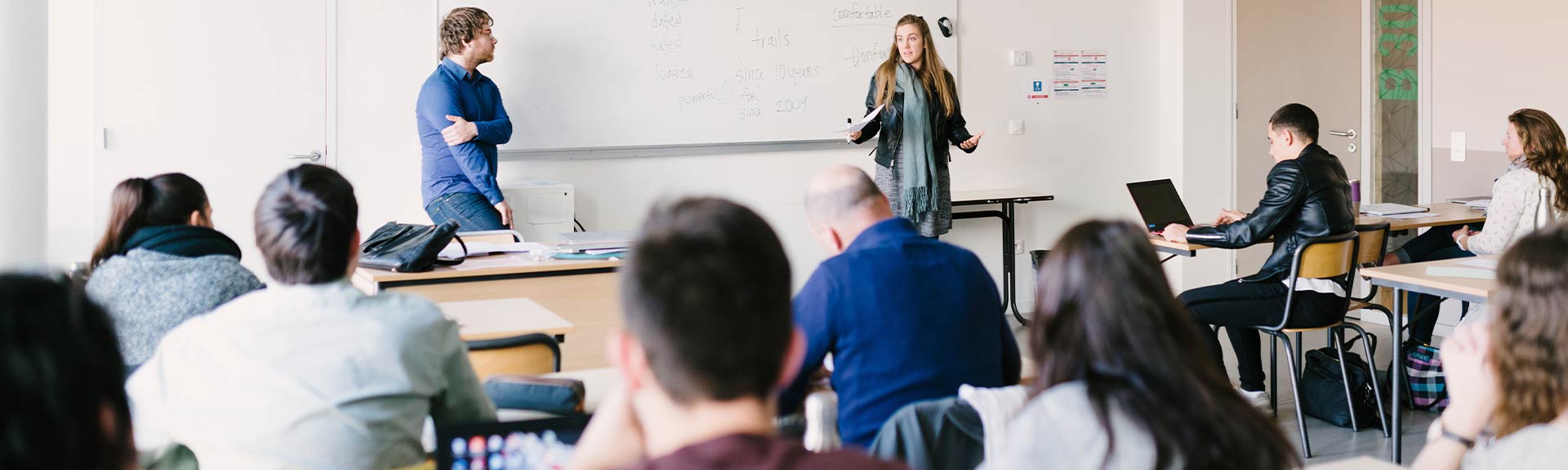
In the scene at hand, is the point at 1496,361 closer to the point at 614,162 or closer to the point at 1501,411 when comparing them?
the point at 1501,411

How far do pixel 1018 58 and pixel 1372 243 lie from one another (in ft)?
9.39

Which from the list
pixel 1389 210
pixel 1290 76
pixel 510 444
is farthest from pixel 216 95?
pixel 1290 76

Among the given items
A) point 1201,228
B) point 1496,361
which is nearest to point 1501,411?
point 1496,361

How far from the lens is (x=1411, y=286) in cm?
406

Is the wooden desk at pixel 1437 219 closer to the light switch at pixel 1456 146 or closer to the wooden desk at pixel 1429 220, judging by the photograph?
the wooden desk at pixel 1429 220

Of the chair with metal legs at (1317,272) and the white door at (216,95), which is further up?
the white door at (216,95)

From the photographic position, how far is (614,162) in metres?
6.38

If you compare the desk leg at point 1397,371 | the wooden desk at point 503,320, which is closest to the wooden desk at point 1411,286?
the desk leg at point 1397,371

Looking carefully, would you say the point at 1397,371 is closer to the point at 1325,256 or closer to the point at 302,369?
the point at 1325,256

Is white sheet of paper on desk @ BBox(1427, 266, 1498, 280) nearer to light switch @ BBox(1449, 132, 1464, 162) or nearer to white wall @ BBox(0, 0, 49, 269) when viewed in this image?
light switch @ BBox(1449, 132, 1464, 162)

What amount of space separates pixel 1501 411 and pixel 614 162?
4887mm

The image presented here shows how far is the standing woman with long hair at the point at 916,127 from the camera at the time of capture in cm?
604

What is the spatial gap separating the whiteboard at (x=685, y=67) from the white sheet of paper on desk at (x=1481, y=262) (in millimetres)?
3171

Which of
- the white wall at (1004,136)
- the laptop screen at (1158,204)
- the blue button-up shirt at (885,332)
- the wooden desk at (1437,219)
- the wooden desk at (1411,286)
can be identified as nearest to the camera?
the blue button-up shirt at (885,332)
